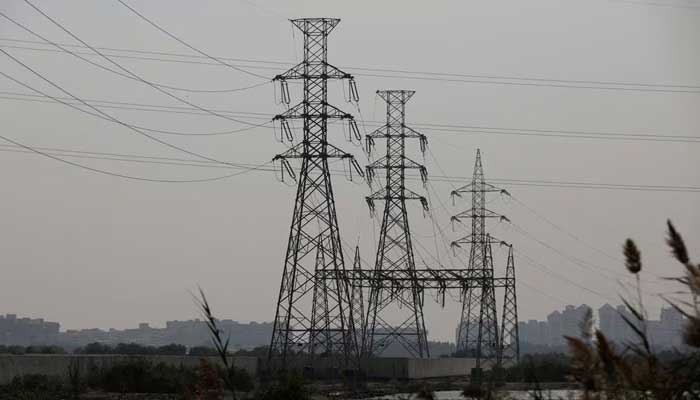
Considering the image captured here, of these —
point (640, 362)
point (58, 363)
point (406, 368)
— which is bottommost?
point (640, 362)

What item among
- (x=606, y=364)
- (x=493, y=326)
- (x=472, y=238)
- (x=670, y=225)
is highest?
(x=472, y=238)

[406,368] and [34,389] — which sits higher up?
[406,368]

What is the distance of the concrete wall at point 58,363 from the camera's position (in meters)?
45.5

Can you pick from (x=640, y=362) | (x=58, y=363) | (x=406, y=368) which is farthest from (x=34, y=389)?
(x=640, y=362)

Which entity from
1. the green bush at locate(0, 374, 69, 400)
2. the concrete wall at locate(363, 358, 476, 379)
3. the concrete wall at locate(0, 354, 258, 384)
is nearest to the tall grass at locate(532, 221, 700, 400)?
the green bush at locate(0, 374, 69, 400)

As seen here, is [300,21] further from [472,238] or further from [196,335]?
[196,335]

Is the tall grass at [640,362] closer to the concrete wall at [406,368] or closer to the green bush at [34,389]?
the green bush at [34,389]

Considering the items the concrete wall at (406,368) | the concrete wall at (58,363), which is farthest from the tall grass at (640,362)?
the concrete wall at (406,368)

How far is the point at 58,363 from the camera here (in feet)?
164

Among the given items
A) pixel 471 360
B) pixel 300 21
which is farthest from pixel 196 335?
pixel 300 21

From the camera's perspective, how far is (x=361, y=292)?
66750 millimetres

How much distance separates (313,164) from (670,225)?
1764 inches

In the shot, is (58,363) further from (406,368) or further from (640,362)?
(640,362)

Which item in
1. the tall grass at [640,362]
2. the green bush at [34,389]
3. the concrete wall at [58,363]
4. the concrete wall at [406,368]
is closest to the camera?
the tall grass at [640,362]
